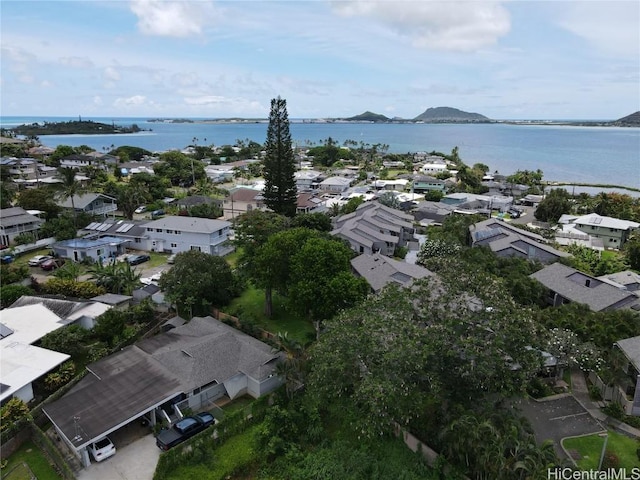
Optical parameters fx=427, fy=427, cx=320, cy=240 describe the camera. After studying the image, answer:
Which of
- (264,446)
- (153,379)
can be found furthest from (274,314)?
(264,446)

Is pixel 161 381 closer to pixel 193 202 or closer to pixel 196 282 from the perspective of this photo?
pixel 196 282

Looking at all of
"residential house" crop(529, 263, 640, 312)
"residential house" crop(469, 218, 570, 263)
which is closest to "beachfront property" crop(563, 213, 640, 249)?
"residential house" crop(469, 218, 570, 263)

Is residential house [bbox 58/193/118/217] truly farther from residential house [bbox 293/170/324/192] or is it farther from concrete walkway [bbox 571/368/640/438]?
concrete walkway [bbox 571/368/640/438]

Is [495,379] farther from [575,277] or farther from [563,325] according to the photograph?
[575,277]

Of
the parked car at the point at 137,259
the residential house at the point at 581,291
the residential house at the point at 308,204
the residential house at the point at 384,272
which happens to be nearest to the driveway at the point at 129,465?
the residential house at the point at 384,272

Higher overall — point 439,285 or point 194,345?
point 439,285

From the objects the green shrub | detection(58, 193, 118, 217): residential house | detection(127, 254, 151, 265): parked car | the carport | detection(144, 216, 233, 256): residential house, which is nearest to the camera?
the carport
